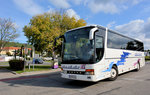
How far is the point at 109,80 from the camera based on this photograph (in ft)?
25.4

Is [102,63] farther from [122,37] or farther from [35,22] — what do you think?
[35,22]

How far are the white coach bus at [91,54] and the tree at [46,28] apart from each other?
8.38 meters

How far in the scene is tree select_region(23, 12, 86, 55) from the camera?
15016 millimetres

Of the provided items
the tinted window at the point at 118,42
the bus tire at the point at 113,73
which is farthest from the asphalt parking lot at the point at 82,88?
the tinted window at the point at 118,42

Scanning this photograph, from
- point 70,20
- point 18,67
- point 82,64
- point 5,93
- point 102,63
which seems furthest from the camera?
point 70,20

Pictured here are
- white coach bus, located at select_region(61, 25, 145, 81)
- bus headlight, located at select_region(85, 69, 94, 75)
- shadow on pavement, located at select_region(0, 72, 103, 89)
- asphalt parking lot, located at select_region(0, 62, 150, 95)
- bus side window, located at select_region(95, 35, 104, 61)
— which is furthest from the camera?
shadow on pavement, located at select_region(0, 72, 103, 89)

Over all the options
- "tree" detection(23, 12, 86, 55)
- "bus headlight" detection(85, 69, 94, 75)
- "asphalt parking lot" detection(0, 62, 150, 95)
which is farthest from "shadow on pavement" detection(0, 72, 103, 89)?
"tree" detection(23, 12, 86, 55)

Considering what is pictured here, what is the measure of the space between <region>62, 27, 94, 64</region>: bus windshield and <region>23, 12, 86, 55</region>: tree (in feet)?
27.5

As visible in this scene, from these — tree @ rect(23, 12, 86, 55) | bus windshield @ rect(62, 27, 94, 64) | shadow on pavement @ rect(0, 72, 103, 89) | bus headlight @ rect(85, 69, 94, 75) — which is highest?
tree @ rect(23, 12, 86, 55)

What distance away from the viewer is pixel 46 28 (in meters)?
15.5

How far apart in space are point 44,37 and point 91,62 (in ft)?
34.3

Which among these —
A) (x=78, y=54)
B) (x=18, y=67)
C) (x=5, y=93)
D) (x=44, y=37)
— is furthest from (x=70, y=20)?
(x=5, y=93)

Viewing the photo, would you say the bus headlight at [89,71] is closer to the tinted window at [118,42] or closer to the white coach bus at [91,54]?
the white coach bus at [91,54]

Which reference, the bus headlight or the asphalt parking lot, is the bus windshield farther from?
the asphalt parking lot
